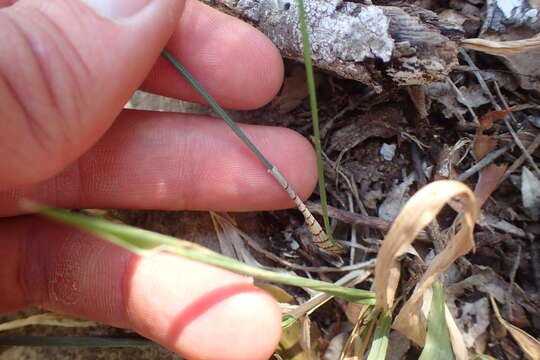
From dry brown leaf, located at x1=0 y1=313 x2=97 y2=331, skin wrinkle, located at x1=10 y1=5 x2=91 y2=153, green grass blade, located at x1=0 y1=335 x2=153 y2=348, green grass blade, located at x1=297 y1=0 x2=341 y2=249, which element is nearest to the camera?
green grass blade, located at x1=297 y1=0 x2=341 y2=249

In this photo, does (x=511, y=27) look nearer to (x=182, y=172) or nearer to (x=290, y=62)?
(x=290, y=62)

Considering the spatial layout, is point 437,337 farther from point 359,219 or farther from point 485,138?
point 485,138

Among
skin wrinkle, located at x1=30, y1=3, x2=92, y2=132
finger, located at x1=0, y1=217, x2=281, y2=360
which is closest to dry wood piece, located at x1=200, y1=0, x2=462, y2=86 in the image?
skin wrinkle, located at x1=30, y1=3, x2=92, y2=132

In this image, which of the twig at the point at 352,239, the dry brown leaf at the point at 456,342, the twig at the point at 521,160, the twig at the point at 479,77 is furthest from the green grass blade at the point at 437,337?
the twig at the point at 479,77

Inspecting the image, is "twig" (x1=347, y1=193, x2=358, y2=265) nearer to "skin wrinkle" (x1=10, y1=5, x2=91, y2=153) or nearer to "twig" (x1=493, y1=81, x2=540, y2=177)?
"twig" (x1=493, y1=81, x2=540, y2=177)

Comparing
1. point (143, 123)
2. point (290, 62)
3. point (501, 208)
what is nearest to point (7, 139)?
point (143, 123)

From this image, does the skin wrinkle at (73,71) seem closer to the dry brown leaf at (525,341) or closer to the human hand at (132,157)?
the human hand at (132,157)

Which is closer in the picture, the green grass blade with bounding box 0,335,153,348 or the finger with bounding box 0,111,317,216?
the green grass blade with bounding box 0,335,153,348

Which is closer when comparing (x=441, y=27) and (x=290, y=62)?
(x=441, y=27)
